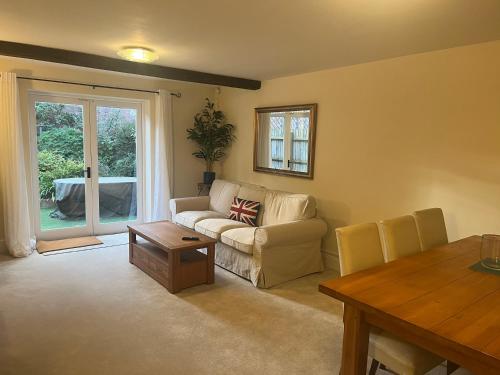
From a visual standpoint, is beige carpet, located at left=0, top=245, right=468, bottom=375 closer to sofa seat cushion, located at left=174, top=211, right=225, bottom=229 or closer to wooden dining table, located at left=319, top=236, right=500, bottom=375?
wooden dining table, located at left=319, top=236, right=500, bottom=375

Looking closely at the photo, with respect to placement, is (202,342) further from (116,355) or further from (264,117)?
(264,117)

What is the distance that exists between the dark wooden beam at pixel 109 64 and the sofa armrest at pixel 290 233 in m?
2.08

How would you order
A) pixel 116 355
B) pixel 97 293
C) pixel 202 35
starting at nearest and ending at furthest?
1. pixel 116 355
2. pixel 202 35
3. pixel 97 293

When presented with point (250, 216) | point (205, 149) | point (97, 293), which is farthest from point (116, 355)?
point (205, 149)

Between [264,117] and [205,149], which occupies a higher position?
[264,117]

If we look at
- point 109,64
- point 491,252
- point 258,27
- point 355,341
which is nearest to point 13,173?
point 109,64

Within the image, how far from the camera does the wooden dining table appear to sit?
133 cm

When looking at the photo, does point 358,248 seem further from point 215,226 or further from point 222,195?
point 222,195

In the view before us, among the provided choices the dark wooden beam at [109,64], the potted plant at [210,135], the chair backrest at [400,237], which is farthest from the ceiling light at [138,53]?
the chair backrest at [400,237]

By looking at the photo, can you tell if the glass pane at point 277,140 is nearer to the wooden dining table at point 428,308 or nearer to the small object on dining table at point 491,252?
the wooden dining table at point 428,308

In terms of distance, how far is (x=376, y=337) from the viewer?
1.84 metres

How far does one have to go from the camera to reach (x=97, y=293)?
3.37 metres

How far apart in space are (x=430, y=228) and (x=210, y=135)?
12.1 feet

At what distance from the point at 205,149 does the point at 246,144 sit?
0.72 metres
